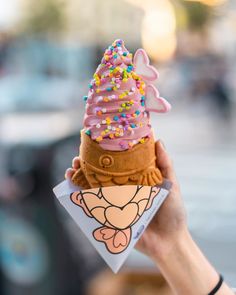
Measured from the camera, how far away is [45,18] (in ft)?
83.7

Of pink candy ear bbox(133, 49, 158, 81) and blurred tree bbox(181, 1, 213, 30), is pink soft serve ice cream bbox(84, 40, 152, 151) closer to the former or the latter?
pink candy ear bbox(133, 49, 158, 81)

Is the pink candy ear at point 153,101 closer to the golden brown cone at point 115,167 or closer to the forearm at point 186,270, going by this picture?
the golden brown cone at point 115,167

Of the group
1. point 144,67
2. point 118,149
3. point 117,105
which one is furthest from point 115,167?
point 144,67

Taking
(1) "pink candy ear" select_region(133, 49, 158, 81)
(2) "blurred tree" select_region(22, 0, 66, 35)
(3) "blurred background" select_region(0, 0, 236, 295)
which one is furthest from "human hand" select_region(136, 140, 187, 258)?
(2) "blurred tree" select_region(22, 0, 66, 35)

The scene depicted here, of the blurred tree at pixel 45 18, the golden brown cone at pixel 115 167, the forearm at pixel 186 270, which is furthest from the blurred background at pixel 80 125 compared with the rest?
the golden brown cone at pixel 115 167

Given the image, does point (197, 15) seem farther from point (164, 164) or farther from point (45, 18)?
point (164, 164)

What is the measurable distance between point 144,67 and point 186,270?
0.51 meters

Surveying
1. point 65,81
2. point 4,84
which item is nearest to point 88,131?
point 4,84

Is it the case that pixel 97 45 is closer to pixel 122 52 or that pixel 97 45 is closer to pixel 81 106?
pixel 81 106

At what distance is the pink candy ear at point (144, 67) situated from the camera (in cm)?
163

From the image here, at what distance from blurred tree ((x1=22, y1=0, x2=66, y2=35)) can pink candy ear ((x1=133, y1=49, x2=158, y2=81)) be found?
23879mm

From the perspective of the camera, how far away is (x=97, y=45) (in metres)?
23.9

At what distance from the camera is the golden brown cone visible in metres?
1.59

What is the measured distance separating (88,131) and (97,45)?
74.2 feet
